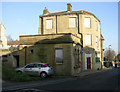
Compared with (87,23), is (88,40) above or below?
below

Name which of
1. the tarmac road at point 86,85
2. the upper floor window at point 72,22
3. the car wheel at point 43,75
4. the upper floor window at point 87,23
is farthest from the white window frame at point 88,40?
the tarmac road at point 86,85

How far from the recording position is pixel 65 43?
2025 centimetres

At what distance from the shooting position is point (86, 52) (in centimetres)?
2767

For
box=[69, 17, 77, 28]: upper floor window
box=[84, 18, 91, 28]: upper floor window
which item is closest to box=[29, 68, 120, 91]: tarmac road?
box=[69, 17, 77, 28]: upper floor window

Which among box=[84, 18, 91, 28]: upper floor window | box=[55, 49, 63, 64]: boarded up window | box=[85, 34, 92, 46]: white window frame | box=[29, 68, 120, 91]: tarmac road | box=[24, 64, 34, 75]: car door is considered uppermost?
box=[84, 18, 91, 28]: upper floor window

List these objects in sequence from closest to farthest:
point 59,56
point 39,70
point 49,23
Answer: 1. point 39,70
2. point 59,56
3. point 49,23

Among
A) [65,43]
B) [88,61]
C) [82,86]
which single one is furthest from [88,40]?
[82,86]

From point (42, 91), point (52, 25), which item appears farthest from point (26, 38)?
point (42, 91)

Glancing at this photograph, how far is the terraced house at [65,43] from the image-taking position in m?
20.3

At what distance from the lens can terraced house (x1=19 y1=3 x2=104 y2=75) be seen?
20266mm

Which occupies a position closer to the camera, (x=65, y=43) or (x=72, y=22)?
(x=65, y=43)

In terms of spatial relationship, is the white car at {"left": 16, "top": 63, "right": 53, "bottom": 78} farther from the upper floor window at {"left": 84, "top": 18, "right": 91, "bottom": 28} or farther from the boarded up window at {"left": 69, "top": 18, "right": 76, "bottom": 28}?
the upper floor window at {"left": 84, "top": 18, "right": 91, "bottom": 28}

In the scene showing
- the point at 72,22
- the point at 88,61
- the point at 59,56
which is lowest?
the point at 88,61

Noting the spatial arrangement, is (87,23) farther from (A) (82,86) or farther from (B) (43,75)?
(A) (82,86)
